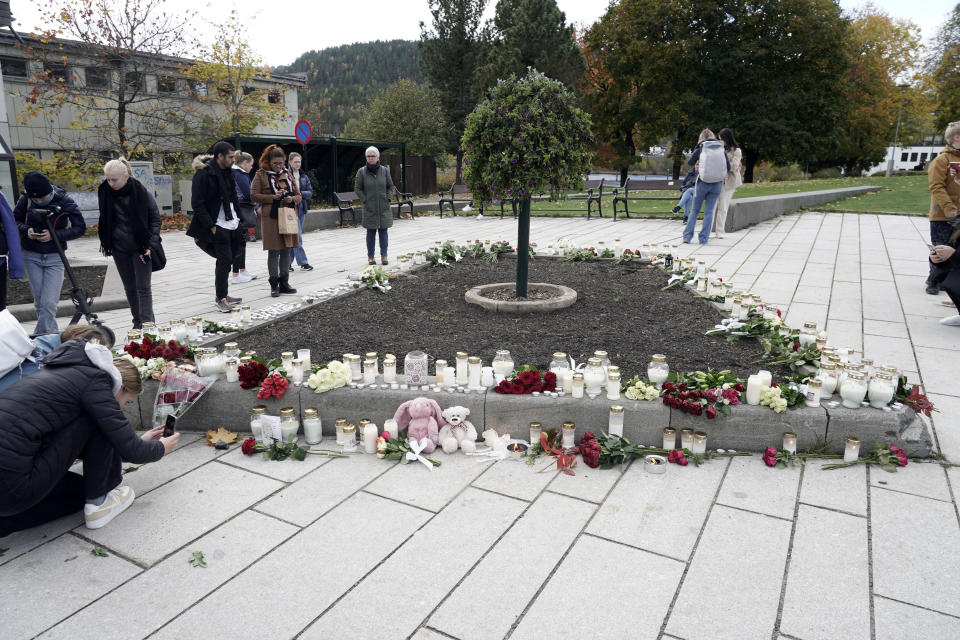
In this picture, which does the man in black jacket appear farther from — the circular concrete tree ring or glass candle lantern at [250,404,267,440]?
glass candle lantern at [250,404,267,440]

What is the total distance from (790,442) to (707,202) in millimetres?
7977

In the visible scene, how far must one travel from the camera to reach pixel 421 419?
3535mm

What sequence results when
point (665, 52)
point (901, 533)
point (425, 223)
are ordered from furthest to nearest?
1. point (665, 52)
2. point (425, 223)
3. point (901, 533)

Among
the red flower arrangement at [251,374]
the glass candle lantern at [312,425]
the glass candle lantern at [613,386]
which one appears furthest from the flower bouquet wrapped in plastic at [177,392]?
the glass candle lantern at [613,386]

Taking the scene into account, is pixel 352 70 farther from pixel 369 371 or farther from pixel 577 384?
pixel 577 384

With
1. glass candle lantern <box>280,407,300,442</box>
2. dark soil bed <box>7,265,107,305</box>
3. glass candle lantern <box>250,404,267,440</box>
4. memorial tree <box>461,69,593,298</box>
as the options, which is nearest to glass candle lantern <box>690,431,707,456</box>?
glass candle lantern <box>280,407,300,442</box>

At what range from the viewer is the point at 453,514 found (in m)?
2.90

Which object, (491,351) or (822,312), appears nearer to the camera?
(491,351)

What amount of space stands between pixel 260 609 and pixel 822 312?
5.88m

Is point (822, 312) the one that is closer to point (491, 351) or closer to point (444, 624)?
point (491, 351)

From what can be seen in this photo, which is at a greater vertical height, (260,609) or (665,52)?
(665,52)

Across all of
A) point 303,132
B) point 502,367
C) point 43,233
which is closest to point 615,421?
point 502,367

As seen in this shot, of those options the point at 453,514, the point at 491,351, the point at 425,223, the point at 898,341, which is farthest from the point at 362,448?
the point at 425,223

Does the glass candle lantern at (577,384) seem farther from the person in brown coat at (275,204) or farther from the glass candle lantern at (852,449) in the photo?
the person in brown coat at (275,204)
